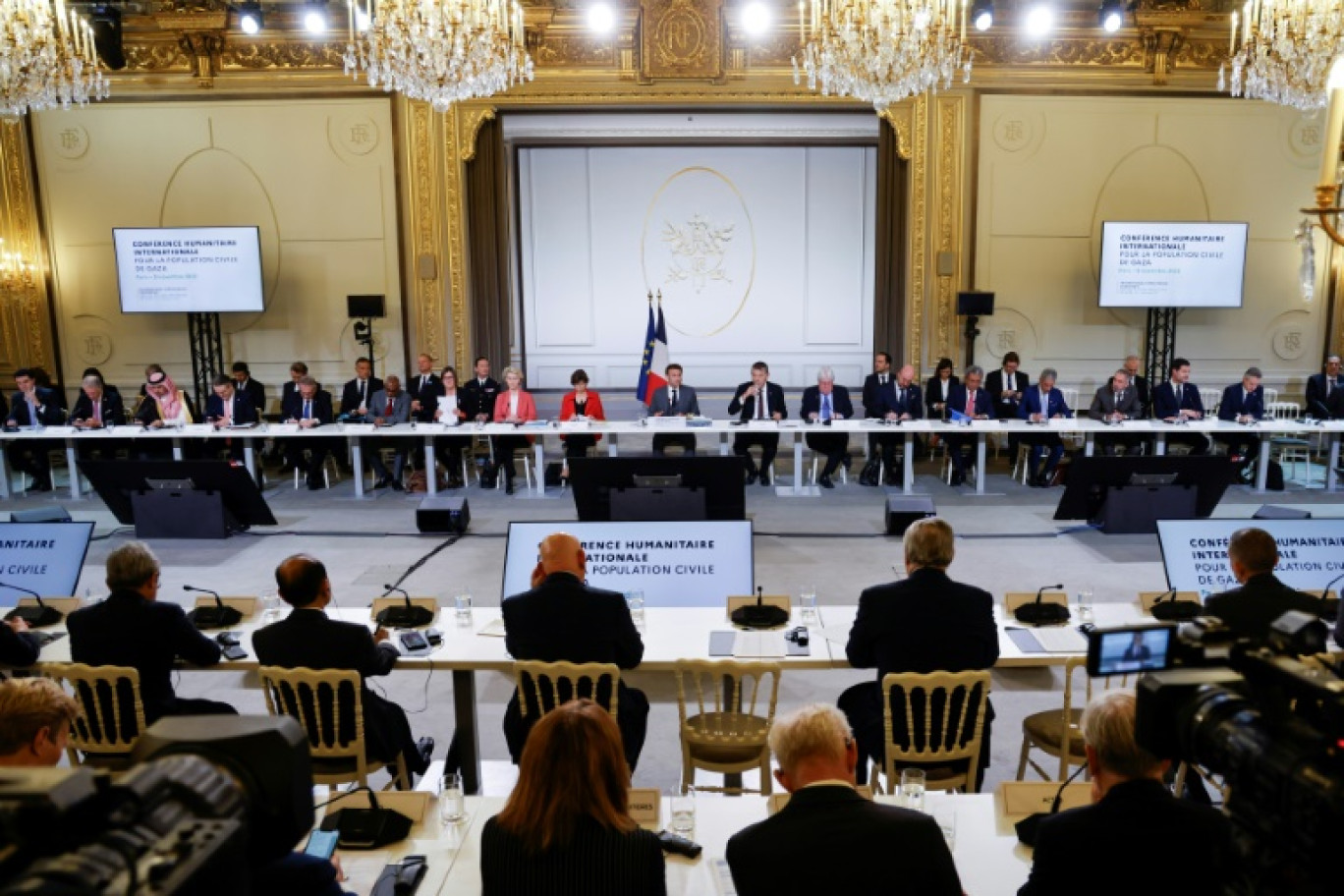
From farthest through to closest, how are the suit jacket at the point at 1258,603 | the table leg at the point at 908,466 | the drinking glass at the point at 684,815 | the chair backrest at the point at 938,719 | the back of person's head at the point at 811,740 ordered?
the table leg at the point at 908,466, the suit jacket at the point at 1258,603, the chair backrest at the point at 938,719, the drinking glass at the point at 684,815, the back of person's head at the point at 811,740

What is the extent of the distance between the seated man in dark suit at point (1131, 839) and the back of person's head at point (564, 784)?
2.77 ft

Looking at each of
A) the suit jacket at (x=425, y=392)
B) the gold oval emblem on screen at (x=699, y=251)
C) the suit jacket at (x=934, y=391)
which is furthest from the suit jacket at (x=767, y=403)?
the suit jacket at (x=425, y=392)

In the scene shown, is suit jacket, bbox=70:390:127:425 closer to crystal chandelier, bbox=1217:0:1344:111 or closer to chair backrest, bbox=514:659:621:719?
chair backrest, bbox=514:659:621:719

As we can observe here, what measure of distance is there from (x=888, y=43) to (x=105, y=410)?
793 centimetres

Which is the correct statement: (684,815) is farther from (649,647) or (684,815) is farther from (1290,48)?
(1290,48)

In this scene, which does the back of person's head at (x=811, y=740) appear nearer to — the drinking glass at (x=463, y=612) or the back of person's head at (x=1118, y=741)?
the back of person's head at (x=1118, y=741)

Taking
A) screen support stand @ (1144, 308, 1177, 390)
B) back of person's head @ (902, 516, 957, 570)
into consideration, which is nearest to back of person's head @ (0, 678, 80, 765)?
back of person's head @ (902, 516, 957, 570)

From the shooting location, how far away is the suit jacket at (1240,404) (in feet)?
32.5

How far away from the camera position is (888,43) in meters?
7.10

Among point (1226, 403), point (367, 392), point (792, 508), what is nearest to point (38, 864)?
point (792, 508)

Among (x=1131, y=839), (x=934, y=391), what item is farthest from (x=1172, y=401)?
(x=1131, y=839)

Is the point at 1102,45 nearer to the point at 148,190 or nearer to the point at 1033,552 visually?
the point at 1033,552

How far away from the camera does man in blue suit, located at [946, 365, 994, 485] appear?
32.7 ft

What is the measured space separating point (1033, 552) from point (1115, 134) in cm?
598
